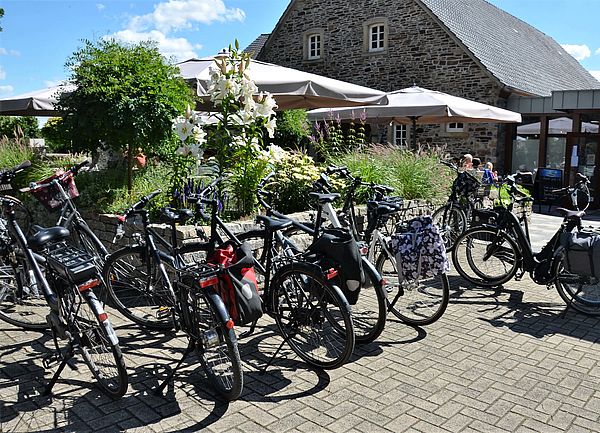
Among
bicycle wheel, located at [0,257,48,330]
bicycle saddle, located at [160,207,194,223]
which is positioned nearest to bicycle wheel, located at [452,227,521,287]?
bicycle saddle, located at [160,207,194,223]

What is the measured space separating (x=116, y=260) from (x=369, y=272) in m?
2.11

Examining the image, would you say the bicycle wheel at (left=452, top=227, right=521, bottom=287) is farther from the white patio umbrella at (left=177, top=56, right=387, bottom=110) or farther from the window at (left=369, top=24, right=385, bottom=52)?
the window at (left=369, top=24, right=385, bottom=52)

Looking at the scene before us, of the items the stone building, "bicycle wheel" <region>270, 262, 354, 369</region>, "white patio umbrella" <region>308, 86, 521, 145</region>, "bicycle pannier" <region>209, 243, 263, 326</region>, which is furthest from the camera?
the stone building

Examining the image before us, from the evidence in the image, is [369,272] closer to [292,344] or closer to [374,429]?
[292,344]

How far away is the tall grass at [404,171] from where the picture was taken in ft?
25.1

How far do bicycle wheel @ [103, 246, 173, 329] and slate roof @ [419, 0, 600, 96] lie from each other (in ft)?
46.3

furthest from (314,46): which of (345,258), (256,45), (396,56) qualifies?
(345,258)

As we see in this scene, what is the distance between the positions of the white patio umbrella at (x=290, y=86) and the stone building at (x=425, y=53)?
31.9ft

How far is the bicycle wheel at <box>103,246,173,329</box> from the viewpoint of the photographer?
14.1 feet

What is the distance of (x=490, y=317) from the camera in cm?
505

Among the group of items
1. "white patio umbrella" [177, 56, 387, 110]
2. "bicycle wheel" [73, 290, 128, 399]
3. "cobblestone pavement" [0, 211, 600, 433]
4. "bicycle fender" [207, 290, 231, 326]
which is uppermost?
"white patio umbrella" [177, 56, 387, 110]

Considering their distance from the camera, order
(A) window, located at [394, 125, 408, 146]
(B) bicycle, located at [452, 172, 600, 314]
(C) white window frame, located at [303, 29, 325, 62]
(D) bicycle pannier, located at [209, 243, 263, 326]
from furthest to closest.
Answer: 1. (C) white window frame, located at [303, 29, 325, 62]
2. (A) window, located at [394, 125, 408, 146]
3. (B) bicycle, located at [452, 172, 600, 314]
4. (D) bicycle pannier, located at [209, 243, 263, 326]

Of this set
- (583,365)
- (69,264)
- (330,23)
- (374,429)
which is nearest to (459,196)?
(583,365)

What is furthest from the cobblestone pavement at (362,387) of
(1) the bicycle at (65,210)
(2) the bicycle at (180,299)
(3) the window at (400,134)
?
(3) the window at (400,134)
